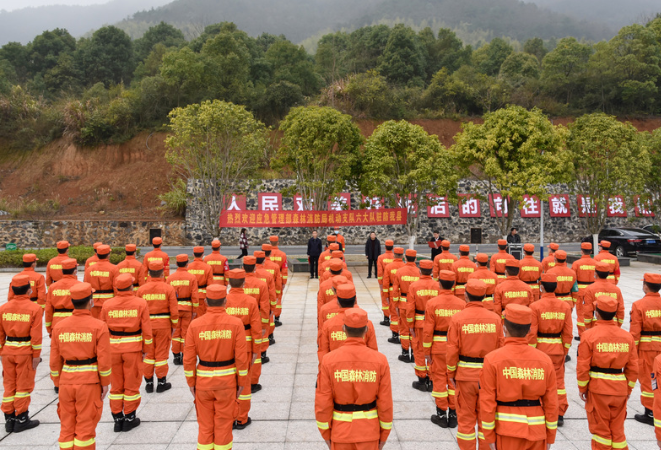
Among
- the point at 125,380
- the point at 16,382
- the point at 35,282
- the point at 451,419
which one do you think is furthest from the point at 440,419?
the point at 35,282

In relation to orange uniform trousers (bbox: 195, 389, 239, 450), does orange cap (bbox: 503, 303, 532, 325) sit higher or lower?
higher

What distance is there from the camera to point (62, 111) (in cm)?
3612

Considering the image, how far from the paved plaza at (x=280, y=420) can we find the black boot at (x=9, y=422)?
0.07 metres

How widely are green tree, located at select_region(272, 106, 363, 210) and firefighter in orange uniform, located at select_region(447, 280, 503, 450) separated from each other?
13.7 meters

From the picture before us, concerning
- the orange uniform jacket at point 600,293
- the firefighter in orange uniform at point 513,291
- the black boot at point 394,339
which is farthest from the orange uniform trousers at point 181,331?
the orange uniform jacket at point 600,293

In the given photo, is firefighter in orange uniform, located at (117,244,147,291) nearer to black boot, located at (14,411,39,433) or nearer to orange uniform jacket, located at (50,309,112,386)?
black boot, located at (14,411,39,433)

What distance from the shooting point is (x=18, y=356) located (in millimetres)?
5133

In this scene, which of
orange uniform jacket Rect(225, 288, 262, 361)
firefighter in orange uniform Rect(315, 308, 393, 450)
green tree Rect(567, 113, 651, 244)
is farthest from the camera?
green tree Rect(567, 113, 651, 244)

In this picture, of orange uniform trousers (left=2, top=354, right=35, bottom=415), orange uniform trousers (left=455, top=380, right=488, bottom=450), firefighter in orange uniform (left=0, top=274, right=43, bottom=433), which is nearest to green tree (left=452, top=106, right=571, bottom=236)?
orange uniform trousers (left=455, top=380, right=488, bottom=450)

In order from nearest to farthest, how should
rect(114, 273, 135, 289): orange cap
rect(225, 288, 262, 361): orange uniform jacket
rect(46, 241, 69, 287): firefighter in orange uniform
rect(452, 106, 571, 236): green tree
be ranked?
rect(114, 273, 135, 289): orange cap → rect(225, 288, 262, 361): orange uniform jacket → rect(46, 241, 69, 287): firefighter in orange uniform → rect(452, 106, 571, 236): green tree

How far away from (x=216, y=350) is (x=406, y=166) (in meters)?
14.6

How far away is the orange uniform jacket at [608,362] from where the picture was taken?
413 cm

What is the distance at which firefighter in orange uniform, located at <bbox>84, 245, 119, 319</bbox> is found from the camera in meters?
7.28

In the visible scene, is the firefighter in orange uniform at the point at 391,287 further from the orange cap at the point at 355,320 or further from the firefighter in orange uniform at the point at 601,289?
the orange cap at the point at 355,320
